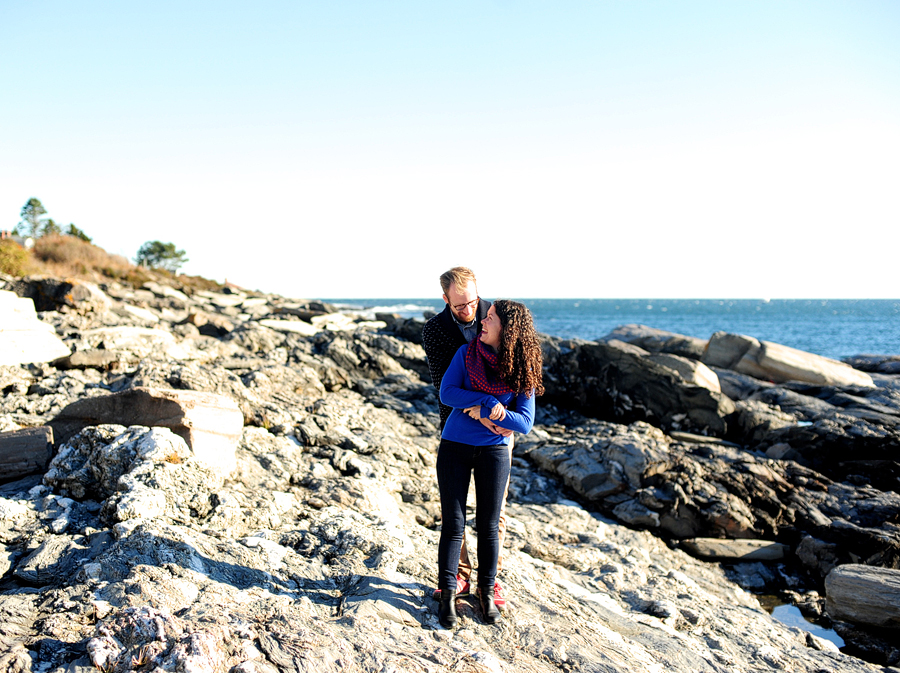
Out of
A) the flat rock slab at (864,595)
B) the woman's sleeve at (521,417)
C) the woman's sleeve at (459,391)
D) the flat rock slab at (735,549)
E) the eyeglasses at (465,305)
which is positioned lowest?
the flat rock slab at (735,549)

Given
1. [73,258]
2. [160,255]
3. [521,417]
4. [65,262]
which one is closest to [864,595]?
[521,417]

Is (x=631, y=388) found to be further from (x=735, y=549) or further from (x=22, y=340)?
(x=22, y=340)

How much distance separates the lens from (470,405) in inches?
127

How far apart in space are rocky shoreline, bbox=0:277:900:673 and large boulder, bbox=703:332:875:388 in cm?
588

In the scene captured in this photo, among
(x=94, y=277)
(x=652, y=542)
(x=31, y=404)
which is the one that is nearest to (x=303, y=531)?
(x=652, y=542)

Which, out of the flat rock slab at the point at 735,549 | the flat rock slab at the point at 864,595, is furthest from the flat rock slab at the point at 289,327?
the flat rock slab at the point at 864,595

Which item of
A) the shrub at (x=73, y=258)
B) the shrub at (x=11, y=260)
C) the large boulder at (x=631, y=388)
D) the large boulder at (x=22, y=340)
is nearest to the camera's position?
the large boulder at (x=22, y=340)

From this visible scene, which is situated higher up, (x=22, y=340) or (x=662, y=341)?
(x=22, y=340)

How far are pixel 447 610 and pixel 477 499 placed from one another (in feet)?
2.23

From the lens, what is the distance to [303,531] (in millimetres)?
4281

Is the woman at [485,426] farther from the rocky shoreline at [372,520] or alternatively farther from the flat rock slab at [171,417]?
the flat rock slab at [171,417]

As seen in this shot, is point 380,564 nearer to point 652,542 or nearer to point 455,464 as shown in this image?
point 455,464

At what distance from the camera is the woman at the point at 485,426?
128 inches

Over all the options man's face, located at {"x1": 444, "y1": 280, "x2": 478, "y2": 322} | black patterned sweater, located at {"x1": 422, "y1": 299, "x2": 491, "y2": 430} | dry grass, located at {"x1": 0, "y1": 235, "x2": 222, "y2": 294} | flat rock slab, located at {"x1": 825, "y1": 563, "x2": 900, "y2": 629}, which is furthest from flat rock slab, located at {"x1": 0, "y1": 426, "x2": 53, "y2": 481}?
dry grass, located at {"x1": 0, "y1": 235, "x2": 222, "y2": 294}
